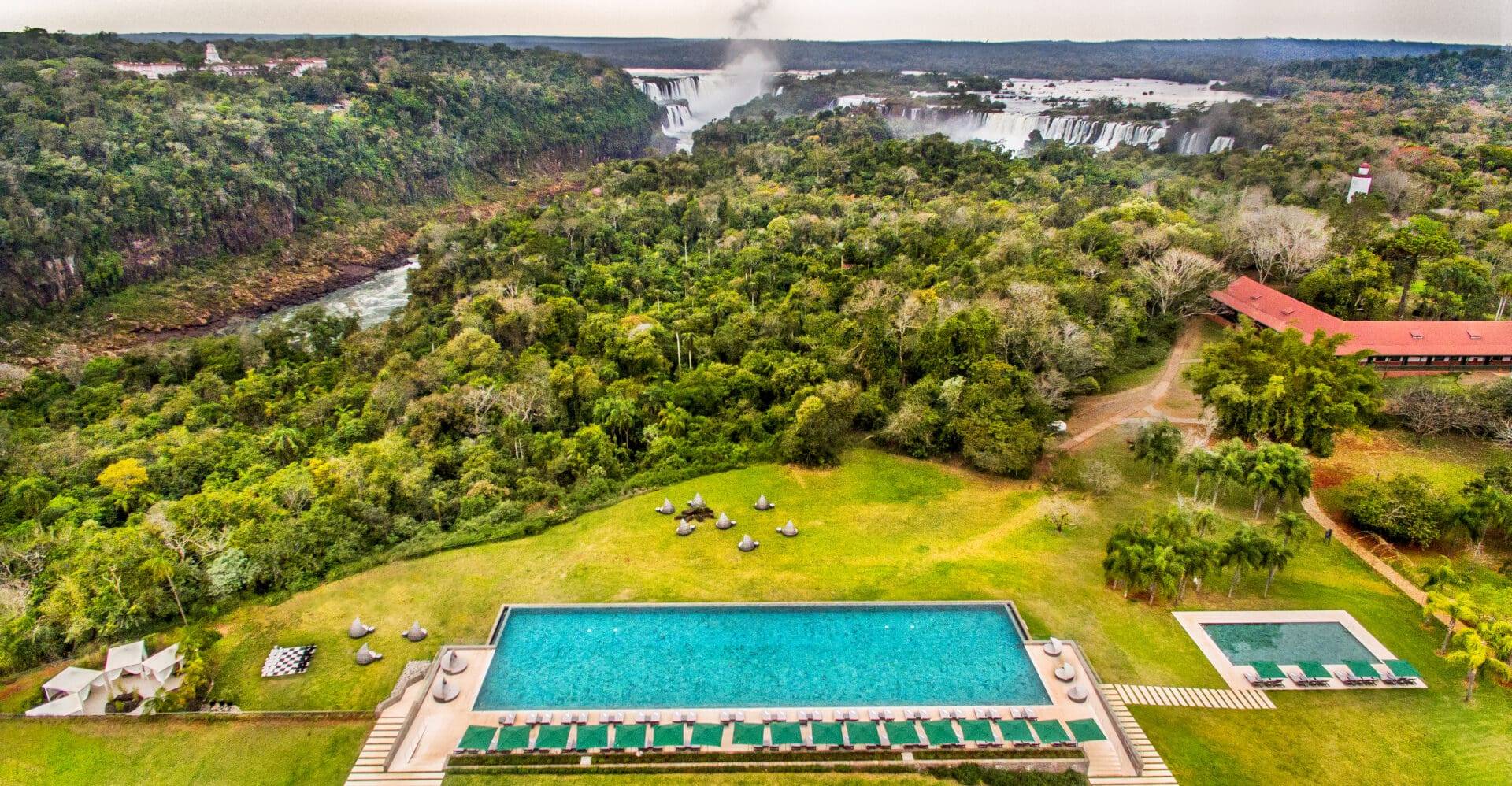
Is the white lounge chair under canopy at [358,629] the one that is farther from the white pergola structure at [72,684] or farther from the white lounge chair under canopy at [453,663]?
the white pergola structure at [72,684]

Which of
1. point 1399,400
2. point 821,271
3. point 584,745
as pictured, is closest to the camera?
Result: point 584,745

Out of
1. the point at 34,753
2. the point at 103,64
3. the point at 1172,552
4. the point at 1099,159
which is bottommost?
the point at 34,753

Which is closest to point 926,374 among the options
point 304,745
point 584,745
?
point 584,745

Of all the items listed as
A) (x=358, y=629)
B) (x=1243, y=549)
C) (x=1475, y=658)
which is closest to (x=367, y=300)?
(x=358, y=629)

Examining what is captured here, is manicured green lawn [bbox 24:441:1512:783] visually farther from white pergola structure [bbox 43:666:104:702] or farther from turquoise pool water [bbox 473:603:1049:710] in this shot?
white pergola structure [bbox 43:666:104:702]

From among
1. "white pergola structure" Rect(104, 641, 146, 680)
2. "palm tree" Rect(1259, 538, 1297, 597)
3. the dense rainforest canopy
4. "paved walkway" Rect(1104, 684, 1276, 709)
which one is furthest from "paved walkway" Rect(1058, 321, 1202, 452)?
the dense rainforest canopy

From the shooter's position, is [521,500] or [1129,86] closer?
[521,500]

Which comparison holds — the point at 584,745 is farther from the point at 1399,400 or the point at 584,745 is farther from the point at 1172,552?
the point at 1399,400
